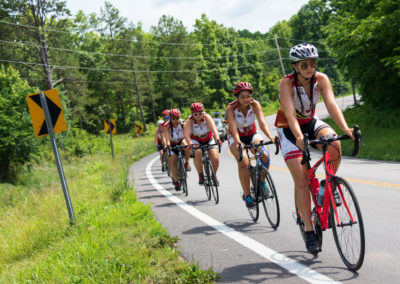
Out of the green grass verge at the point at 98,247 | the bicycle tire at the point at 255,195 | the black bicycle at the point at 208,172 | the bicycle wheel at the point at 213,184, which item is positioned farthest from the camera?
the black bicycle at the point at 208,172

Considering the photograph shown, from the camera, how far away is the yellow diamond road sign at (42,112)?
295 inches

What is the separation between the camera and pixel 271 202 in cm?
616

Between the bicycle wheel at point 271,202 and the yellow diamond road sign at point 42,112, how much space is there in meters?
3.71

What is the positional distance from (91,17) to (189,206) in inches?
2733

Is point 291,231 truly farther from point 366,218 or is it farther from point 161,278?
point 161,278

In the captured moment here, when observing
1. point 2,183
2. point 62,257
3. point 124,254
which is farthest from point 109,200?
point 2,183

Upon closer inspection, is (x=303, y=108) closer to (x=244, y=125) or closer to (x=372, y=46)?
(x=244, y=125)

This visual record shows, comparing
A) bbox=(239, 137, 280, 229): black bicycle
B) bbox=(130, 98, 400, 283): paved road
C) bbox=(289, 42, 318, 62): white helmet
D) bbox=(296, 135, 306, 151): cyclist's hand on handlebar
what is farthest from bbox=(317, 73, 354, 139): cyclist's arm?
bbox=(239, 137, 280, 229): black bicycle

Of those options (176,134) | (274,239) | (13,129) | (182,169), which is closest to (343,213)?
(274,239)

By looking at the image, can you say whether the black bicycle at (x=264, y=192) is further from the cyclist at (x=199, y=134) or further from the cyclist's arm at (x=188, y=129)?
the cyclist's arm at (x=188, y=129)

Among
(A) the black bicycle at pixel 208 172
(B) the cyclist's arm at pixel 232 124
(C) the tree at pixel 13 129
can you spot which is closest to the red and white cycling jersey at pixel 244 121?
(B) the cyclist's arm at pixel 232 124

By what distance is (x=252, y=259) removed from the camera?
15.5 feet

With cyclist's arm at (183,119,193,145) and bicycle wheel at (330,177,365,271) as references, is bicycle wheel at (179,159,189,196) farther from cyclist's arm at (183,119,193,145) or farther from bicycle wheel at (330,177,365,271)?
bicycle wheel at (330,177,365,271)

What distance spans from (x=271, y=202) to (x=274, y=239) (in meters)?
0.82
